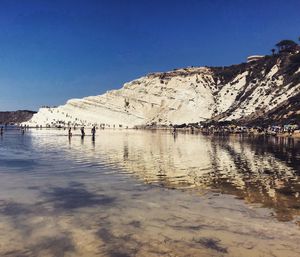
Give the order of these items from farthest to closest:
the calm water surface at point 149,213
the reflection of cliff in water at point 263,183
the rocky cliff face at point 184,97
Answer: the rocky cliff face at point 184,97, the reflection of cliff in water at point 263,183, the calm water surface at point 149,213

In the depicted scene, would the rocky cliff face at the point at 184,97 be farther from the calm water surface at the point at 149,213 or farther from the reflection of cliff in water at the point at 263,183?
the calm water surface at the point at 149,213

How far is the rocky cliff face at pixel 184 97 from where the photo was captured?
129 m

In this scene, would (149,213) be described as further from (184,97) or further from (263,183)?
(184,97)

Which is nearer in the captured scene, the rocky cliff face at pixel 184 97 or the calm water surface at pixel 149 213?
the calm water surface at pixel 149 213

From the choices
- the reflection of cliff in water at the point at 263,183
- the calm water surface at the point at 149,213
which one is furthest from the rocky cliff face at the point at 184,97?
the calm water surface at the point at 149,213

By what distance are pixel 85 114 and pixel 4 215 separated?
15183 cm

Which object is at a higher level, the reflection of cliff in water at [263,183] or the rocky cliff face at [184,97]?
the rocky cliff face at [184,97]

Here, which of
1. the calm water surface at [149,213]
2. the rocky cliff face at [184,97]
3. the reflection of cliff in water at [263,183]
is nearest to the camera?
the calm water surface at [149,213]

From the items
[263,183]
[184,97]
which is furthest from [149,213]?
[184,97]

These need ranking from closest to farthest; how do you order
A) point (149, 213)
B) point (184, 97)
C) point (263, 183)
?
point (149, 213) → point (263, 183) → point (184, 97)

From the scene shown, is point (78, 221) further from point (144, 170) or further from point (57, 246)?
point (144, 170)

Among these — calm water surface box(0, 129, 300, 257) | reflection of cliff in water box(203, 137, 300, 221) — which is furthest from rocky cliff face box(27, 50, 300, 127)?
calm water surface box(0, 129, 300, 257)

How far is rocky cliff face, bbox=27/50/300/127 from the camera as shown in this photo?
129m

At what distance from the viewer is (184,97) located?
519 ft
